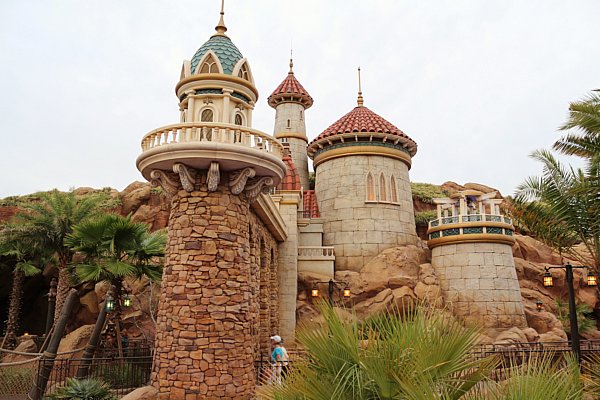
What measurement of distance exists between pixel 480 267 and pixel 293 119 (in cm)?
1547

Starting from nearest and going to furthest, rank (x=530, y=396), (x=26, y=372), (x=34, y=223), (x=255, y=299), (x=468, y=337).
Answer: (x=530, y=396), (x=468, y=337), (x=255, y=299), (x=26, y=372), (x=34, y=223)

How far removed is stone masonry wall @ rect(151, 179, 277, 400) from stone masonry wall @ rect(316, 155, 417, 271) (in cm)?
1169

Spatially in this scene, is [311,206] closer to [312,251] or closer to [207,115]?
[312,251]

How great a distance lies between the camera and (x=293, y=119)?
30.3m

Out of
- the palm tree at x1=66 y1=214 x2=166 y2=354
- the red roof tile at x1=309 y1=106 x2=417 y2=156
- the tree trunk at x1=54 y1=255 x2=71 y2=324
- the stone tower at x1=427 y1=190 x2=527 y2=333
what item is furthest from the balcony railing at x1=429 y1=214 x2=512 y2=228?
the tree trunk at x1=54 y1=255 x2=71 y2=324

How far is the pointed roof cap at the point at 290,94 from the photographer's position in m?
30.3

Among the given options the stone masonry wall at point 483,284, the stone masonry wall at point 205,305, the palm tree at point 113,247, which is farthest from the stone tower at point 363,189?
the stone masonry wall at point 205,305

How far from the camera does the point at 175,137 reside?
1098 centimetres

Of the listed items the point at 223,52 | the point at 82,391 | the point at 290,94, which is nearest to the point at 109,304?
the point at 82,391

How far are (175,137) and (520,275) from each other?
66.7 ft

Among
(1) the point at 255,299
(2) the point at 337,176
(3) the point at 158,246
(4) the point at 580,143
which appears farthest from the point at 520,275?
(3) the point at 158,246

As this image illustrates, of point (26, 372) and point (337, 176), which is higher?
point (337, 176)

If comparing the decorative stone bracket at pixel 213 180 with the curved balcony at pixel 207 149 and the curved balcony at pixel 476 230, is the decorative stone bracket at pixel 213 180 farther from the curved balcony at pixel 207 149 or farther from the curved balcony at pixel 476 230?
the curved balcony at pixel 476 230

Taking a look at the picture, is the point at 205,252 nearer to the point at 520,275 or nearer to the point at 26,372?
the point at 26,372
